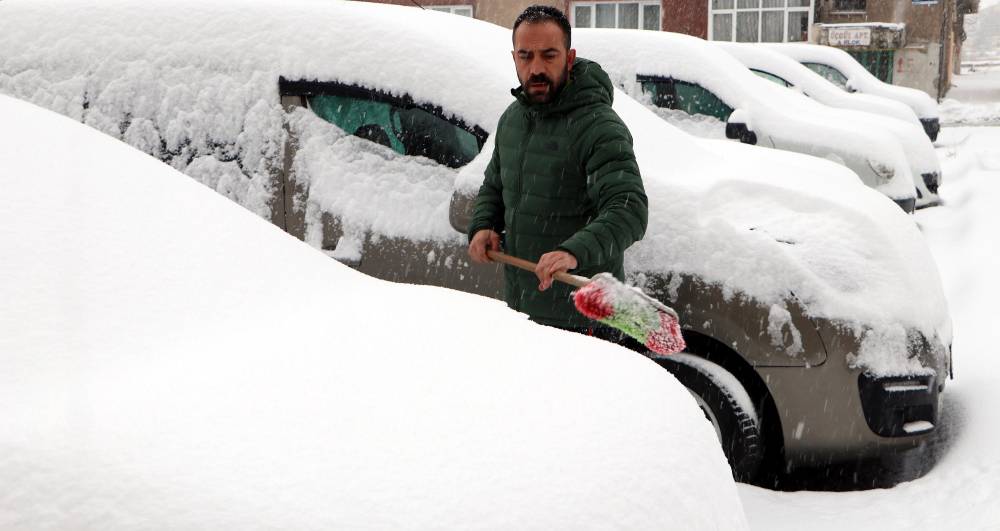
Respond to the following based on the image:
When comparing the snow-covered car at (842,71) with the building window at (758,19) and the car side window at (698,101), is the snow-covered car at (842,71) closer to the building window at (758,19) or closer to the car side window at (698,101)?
the car side window at (698,101)

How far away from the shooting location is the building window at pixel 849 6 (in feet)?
86.6

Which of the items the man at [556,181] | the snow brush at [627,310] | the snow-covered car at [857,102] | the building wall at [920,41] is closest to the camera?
the snow brush at [627,310]

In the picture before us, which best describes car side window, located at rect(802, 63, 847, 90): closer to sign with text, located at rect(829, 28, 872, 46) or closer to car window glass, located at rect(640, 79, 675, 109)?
car window glass, located at rect(640, 79, 675, 109)

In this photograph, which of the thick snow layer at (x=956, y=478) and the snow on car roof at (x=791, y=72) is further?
the snow on car roof at (x=791, y=72)

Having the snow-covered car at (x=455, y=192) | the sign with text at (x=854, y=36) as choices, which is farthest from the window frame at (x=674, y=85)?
the sign with text at (x=854, y=36)

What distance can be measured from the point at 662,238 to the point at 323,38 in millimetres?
1455

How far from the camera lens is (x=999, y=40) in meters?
96.2

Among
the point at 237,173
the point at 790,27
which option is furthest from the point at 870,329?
the point at 790,27

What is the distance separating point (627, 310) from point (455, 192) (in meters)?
0.90

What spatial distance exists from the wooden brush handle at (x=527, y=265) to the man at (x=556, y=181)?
32 millimetres

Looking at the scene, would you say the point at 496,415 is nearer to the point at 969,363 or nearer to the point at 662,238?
the point at 662,238

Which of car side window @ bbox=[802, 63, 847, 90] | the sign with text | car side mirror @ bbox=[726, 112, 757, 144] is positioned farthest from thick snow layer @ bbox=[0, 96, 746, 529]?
the sign with text

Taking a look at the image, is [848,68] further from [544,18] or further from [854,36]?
[854,36]

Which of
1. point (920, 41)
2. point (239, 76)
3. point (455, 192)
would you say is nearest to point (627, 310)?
point (455, 192)
